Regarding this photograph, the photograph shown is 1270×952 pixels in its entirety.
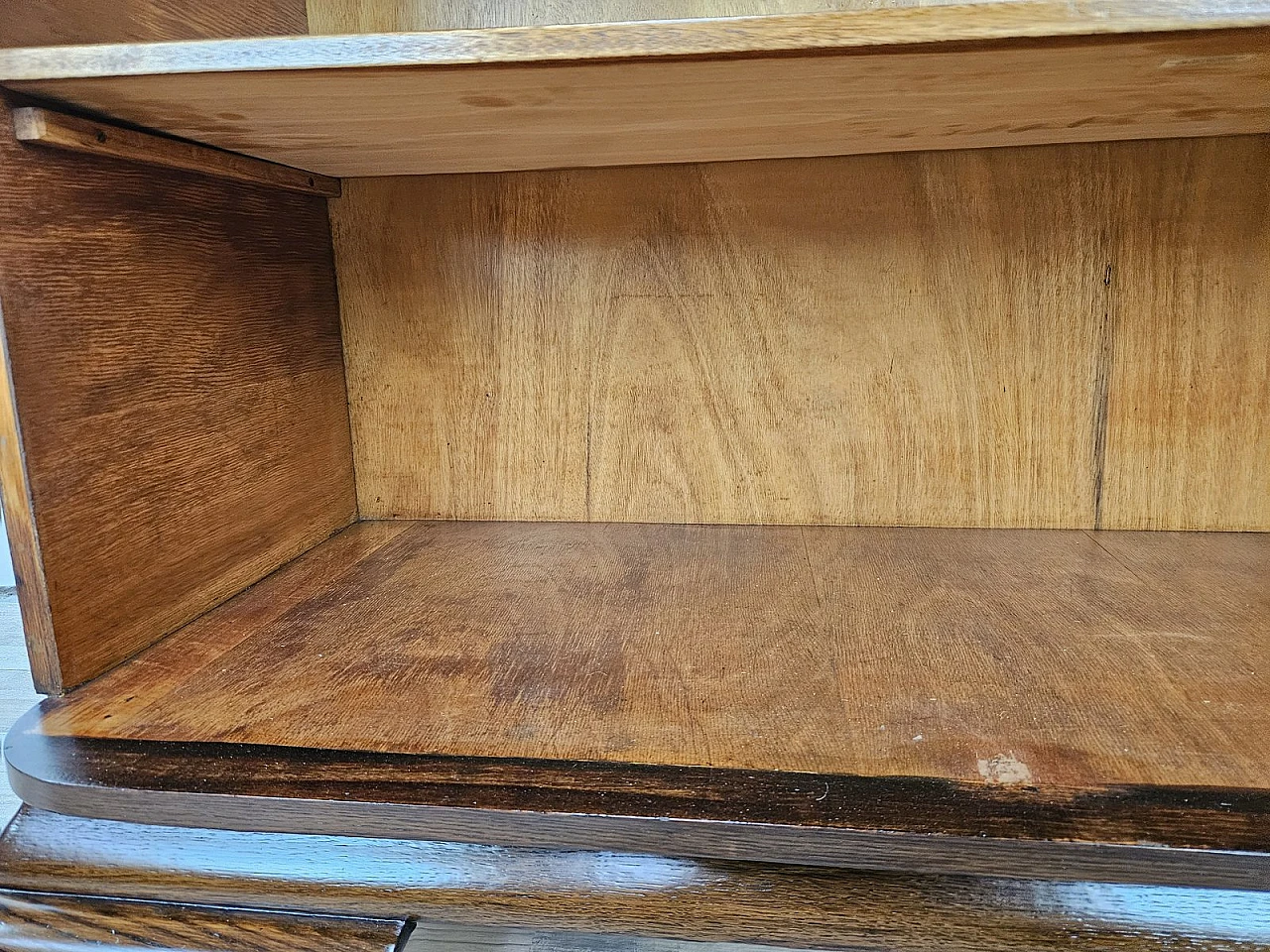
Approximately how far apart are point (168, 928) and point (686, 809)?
34 centimetres

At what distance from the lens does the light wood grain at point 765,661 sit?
1.73ft

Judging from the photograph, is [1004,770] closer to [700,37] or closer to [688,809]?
[688,809]

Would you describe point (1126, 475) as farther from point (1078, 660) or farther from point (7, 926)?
point (7, 926)

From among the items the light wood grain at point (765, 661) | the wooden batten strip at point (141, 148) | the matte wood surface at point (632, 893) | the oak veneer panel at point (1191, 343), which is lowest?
the matte wood surface at point (632, 893)

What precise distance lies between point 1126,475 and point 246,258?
960mm

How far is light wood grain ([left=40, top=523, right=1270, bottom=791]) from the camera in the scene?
0.53 m

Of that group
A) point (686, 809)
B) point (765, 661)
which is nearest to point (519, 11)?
point (765, 661)

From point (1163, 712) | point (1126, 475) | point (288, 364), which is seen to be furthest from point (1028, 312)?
point (288, 364)

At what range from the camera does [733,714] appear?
568mm

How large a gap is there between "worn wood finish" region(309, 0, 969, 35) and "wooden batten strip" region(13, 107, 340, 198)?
19cm

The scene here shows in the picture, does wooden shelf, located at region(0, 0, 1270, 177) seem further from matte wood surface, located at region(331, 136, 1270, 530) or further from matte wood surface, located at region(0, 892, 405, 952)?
matte wood surface, located at region(0, 892, 405, 952)

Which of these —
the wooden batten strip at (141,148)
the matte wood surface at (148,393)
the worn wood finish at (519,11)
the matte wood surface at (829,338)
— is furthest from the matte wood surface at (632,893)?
the worn wood finish at (519,11)

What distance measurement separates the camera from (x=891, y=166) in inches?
36.3

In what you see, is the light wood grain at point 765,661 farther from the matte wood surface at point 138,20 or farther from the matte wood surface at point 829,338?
the matte wood surface at point 138,20
